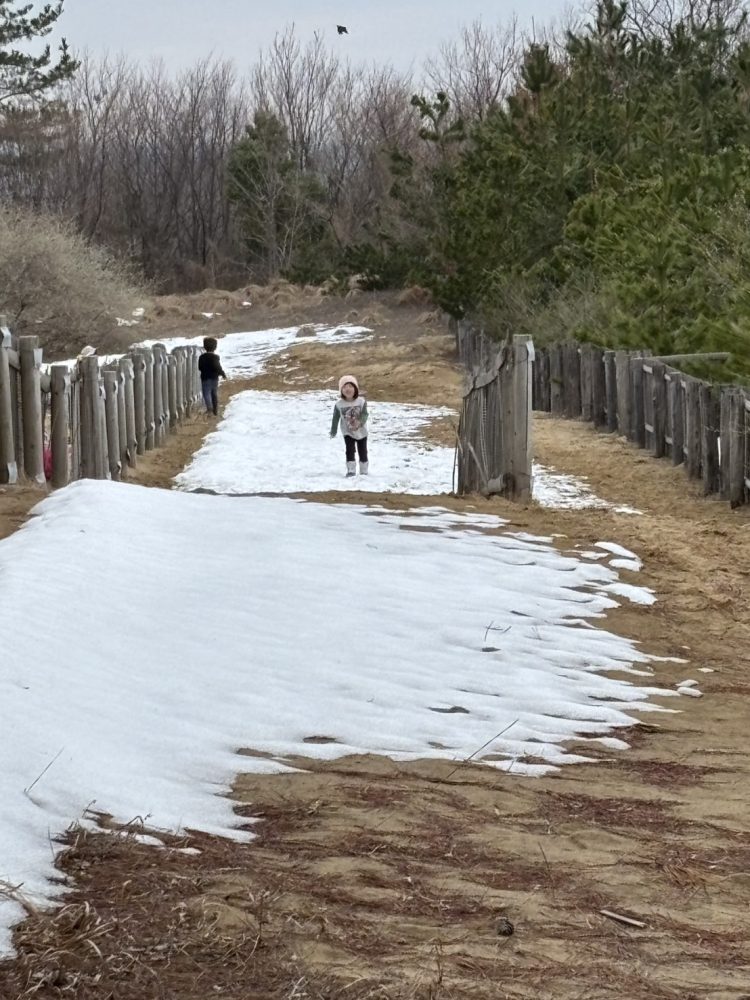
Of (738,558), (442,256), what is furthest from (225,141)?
(738,558)

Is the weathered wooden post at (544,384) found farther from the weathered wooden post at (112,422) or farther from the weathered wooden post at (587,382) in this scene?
the weathered wooden post at (112,422)

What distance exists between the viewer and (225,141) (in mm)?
72812

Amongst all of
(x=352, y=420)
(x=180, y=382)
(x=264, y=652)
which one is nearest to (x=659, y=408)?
(x=352, y=420)

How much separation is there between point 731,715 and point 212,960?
132 inches

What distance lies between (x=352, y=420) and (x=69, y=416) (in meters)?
3.49

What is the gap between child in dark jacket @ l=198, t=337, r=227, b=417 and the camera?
75.5 feet

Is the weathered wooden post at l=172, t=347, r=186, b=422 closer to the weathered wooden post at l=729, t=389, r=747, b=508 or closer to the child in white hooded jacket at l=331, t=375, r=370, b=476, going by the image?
the child in white hooded jacket at l=331, t=375, r=370, b=476

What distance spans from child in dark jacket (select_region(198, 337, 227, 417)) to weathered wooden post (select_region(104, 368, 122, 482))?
8089 mm

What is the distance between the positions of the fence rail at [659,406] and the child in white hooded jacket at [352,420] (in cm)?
350

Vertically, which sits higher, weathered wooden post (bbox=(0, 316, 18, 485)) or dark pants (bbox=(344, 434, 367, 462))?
weathered wooden post (bbox=(0, 316, 18, 485))

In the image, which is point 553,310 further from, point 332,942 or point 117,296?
point 332,942

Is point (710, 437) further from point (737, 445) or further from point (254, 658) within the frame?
point (254, 658)

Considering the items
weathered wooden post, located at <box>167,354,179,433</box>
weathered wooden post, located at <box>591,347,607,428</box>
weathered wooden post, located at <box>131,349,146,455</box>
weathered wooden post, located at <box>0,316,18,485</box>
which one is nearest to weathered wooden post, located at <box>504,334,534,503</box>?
weathered wooden post, located at <box>0,316,18,485</box>

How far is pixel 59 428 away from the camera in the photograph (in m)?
11.7
